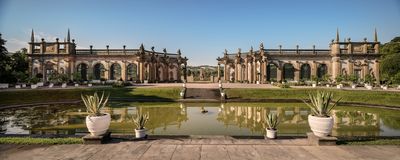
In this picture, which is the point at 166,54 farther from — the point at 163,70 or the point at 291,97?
the point at 291,97

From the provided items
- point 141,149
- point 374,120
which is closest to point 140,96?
point 141,149

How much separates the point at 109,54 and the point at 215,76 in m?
27.0

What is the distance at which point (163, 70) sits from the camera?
4769 cm

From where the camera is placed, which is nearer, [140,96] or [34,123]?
[34,123]

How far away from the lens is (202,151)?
6.15 metres

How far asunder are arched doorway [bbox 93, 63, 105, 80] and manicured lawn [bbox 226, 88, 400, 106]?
26.6 meters

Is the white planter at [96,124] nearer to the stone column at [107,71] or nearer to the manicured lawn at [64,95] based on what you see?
the manicured lawn at [64,95]

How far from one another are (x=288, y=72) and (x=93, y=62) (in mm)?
37004

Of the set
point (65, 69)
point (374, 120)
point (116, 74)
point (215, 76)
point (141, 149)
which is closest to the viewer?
point (141, 149)

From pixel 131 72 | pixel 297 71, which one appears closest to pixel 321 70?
pixel 297 71

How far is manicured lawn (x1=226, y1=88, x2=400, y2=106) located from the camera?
21.4 meters

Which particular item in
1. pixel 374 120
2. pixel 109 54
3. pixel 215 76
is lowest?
pixel 374 120

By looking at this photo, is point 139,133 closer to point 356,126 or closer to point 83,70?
point 356,126

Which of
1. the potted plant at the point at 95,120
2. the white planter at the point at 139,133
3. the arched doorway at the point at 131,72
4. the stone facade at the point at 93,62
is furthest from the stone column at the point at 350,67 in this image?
the potted plant at the point at 95,120
